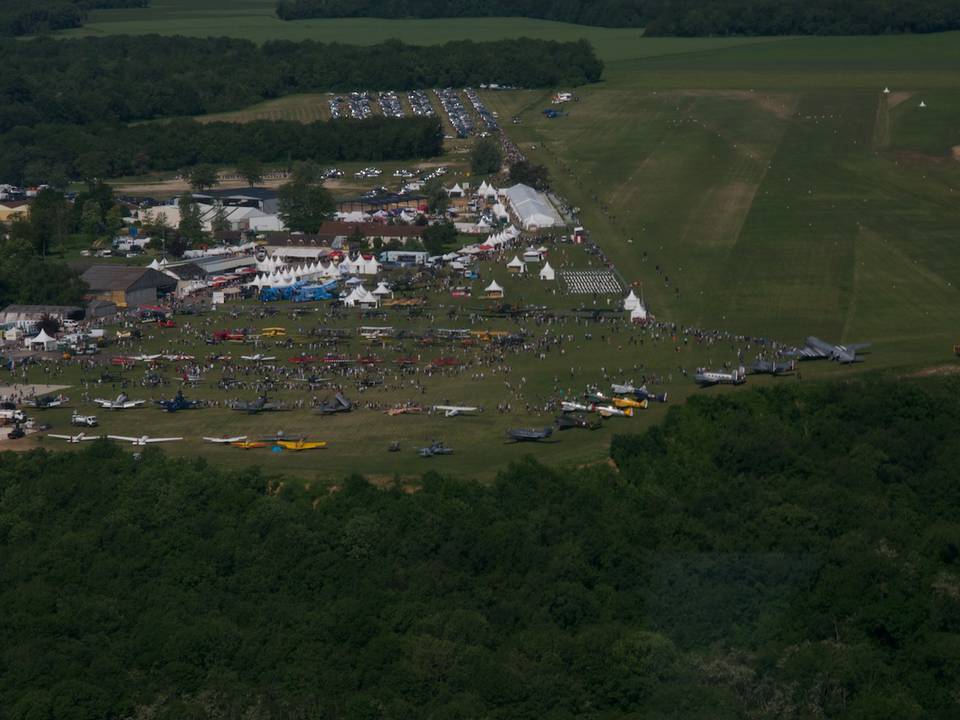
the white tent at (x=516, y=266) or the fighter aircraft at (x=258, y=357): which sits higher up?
the fighter aircraft at (x=258, y=357)

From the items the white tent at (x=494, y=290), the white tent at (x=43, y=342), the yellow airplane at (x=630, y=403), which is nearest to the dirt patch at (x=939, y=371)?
the yellow airplane at (x=630, y=403)

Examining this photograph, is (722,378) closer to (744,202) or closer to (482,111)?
(744,202)

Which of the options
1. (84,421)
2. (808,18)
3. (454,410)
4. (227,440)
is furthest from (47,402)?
(808,18)

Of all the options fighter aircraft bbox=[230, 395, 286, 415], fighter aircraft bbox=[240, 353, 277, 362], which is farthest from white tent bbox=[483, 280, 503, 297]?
fighter aircraft bbox=[230, 395, 286, 415]

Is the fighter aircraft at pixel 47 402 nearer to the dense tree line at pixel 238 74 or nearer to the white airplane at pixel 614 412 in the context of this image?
the white airplane at pixel 614 412

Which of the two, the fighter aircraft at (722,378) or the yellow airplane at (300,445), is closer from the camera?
the yellow airplane at (300,445)

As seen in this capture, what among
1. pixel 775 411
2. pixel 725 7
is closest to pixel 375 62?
pixel 725 7
